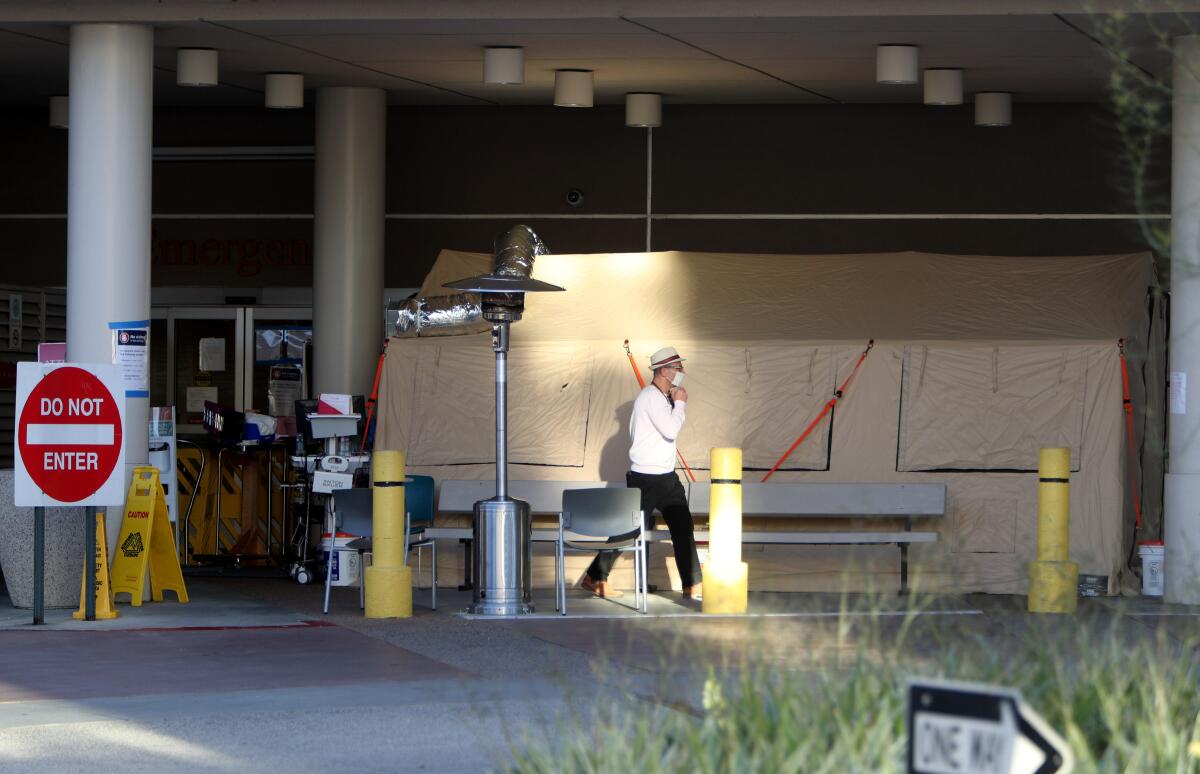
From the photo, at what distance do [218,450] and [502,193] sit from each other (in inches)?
162

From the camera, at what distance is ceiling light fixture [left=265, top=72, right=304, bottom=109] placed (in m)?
14.6

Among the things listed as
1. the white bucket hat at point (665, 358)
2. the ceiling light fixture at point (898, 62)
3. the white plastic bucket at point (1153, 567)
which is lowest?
the white plastic bucket at point (1153, 567)

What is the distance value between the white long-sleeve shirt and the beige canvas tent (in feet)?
3.81

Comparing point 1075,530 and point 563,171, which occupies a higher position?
point 563,171

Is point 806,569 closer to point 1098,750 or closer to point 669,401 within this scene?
point 669,401

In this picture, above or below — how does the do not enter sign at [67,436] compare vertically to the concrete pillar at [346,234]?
below

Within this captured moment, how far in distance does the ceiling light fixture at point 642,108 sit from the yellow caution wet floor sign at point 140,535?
5.92 metres

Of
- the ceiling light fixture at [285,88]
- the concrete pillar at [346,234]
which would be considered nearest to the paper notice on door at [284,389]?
the concrete pillar at [346,234]

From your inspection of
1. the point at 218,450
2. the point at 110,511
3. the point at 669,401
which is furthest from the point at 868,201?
the point at 110,511

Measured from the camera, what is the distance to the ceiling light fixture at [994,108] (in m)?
15.3

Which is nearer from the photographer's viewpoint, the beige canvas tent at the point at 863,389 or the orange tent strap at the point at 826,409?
the beige canvas tent at the point at 863,389

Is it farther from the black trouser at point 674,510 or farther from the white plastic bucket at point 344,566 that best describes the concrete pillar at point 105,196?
the black trouser at point 674,510

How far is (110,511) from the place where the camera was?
11906mm

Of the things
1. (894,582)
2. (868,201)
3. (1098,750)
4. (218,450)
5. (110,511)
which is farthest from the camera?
(868,201)
